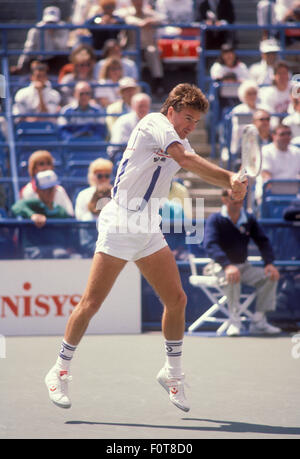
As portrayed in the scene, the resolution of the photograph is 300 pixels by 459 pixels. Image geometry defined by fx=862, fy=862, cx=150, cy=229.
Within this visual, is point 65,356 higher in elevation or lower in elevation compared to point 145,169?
lower

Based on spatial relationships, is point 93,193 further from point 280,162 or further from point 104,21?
point 104,21

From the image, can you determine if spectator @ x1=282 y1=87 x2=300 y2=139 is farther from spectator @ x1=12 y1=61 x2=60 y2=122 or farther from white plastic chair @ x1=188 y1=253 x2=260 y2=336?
spectator @ x1=12 y1=61 x2=60 y2=122

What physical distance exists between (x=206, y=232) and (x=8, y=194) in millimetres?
2595

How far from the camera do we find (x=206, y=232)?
812 cm

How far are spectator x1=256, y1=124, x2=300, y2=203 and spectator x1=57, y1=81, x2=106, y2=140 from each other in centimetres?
211

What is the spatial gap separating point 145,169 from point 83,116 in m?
5.37

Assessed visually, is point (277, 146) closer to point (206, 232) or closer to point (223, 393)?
point (206, 232)

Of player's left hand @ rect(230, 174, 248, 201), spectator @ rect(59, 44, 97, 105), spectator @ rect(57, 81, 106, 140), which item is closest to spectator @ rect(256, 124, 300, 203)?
spectator @ rect(57, 81, 106, 140)

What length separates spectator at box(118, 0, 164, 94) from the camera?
12.4 metres

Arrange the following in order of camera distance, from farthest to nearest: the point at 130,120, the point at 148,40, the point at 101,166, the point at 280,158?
the point at 148,40
the point at 130,120
the point at 280,158
the point at 101,166

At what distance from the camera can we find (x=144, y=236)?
528cm

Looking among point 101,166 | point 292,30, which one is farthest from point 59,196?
point 292,30

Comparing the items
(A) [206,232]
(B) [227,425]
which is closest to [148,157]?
(B) [227,425]

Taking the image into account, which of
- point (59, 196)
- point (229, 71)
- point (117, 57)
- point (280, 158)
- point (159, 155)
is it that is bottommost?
point (59, 196)
